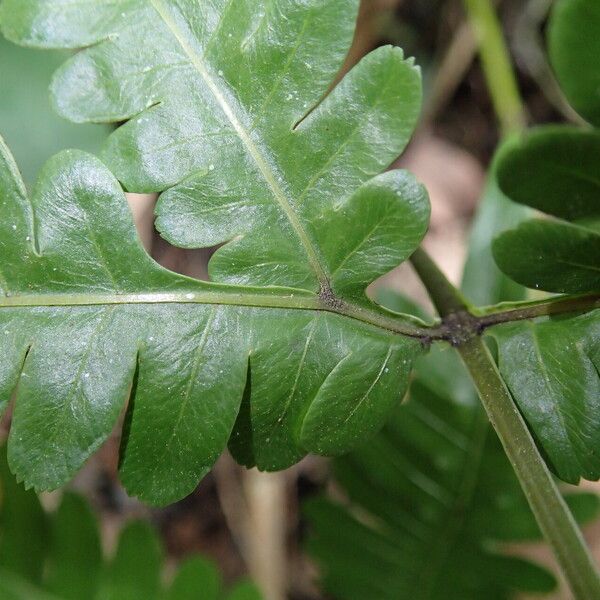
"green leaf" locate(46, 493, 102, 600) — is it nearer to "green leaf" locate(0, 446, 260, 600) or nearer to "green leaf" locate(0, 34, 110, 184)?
"green leaf" locate(0, 446, 260, 600)

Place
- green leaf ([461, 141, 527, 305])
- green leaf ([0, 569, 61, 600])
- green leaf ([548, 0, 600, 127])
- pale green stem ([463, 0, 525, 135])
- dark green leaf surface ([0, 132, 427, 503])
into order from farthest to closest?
pale green stem ([463, 0, 525, 135])
green leaf ([461, 141, 527, 305])
green leaf ([0, 569, 61, 600])
dark green leaf surface ([0, 132, 427, 503])
green leaf ([548, 0, 600, 127])

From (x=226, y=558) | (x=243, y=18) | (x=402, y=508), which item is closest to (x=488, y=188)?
(x=402, y=508)

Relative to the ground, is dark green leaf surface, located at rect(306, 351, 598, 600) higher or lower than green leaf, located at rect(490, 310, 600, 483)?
lower

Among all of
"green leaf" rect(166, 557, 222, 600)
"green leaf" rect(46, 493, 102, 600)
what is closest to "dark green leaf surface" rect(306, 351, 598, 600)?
"green leaf" rect(166, 557, 222, 600)

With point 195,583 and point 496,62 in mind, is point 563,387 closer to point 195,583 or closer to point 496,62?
point 195,583

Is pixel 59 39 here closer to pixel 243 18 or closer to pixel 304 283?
pixel 243 18

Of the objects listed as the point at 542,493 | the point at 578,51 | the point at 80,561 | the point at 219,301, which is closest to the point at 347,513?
the point at 80,561
